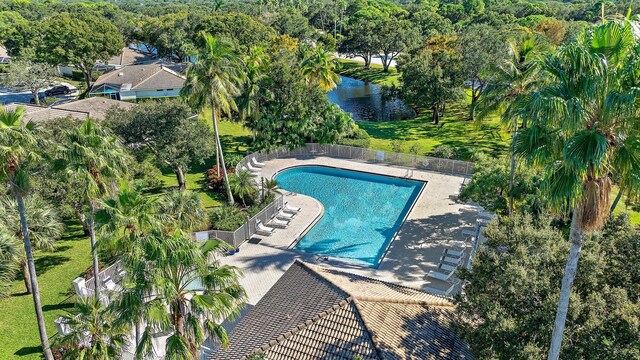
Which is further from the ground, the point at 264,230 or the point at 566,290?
the point at 566,290

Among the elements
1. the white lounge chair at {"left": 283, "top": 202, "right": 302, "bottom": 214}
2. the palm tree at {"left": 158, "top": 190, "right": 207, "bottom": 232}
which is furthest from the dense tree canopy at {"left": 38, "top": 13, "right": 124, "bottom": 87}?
the palm tree at {"left": 158, "top": 190, "right": 207, "bottom": 232}

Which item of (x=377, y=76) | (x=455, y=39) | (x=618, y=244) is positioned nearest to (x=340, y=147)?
(x=455, y=39)

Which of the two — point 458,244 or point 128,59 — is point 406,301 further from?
point 128,59

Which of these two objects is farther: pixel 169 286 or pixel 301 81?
pixel 301 81

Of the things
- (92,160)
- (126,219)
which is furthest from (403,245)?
(92,160)

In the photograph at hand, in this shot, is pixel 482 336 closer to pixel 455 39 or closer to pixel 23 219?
pixel 23 219

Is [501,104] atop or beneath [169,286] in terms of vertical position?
atop

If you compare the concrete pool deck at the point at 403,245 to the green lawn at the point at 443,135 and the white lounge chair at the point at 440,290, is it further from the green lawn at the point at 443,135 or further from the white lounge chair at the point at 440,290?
the green lawn at the point at 443,135
